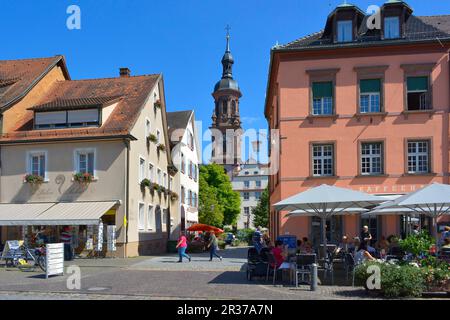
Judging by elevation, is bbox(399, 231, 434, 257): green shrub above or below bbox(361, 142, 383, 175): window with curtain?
below

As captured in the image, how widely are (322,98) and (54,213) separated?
46.0 feet

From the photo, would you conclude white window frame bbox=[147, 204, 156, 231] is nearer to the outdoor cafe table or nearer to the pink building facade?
the pink building facade

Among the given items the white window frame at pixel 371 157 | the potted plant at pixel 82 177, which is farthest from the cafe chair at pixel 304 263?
the potted plant at pixel 82 177

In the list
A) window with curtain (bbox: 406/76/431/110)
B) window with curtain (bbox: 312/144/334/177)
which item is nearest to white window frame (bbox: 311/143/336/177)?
window with curtain (bbox: 312/144/334/177)

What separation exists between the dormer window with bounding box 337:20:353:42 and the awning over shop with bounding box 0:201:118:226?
13672 mm

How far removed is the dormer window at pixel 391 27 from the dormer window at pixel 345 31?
165 cm

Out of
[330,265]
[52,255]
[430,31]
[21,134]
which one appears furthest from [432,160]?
[21,134]

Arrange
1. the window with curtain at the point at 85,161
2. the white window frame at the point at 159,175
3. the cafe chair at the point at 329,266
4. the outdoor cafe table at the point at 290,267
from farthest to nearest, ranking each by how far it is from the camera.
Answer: the white window frame at the point at 159,175, the window with curtain at the point at 85,161, the cafe chair at the point at 329,266, the outdoor cafe table at the point at 290,267

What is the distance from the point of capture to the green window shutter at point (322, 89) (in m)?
24.8

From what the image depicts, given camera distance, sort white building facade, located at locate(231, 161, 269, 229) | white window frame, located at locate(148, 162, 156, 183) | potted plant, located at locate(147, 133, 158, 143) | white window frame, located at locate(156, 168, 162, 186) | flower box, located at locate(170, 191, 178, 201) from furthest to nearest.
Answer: white building facade, located at locate(231, 161, 269, 229)
flower box, located at locate(170, 191, 178, 201)
white window frame, located at locate(156, 168, 162, 186)
white window frame, located at locate(148, 162, 156, 183)
potted plant, located at locate(147, 133, 158, 143)

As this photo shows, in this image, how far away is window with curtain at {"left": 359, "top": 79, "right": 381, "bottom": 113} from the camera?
967 inches

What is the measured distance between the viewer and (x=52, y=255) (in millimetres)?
16766

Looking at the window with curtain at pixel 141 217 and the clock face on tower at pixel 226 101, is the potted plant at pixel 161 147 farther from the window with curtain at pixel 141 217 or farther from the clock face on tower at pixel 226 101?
the clock face on tower at pixel 226 101

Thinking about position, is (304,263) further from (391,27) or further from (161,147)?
(161,147)
